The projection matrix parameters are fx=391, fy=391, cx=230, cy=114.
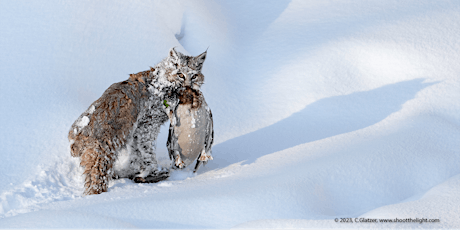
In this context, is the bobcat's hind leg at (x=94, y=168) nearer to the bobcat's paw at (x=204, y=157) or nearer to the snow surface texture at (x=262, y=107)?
the snow surface texture at (x=262, y=107)

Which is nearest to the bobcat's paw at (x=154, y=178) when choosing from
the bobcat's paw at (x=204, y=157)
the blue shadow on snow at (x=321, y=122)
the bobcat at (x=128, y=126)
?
the bobcat at (x=128, y=126)

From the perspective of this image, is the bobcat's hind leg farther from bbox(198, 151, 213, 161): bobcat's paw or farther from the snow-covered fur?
bbox(198, 151, 213, 161): bobcat's paw

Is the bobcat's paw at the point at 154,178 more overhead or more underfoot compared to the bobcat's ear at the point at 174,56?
more underfoot

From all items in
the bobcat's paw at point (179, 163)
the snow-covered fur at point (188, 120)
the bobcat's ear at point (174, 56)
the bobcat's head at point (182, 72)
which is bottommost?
the bobcat's paw at point (179, 163)

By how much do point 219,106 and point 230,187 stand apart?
137 cm

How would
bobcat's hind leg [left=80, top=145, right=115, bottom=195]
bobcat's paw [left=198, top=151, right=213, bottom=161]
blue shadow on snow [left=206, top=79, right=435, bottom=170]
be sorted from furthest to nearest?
blue shadow on snow [left=206, top=79, right=435, bottom=170] → bobcat's paw [left=198, top=151, right=213, bottom=161] → bobcat's hind leg [left=80, top=145, right=115, bottom=195]

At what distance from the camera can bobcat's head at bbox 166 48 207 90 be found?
237 cm

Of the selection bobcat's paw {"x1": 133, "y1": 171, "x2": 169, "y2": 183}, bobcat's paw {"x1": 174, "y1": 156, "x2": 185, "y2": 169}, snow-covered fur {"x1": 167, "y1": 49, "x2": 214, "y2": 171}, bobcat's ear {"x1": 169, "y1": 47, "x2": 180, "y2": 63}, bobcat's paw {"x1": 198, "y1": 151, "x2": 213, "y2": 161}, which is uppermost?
bobcat's ear {"x1": 169, "y1": 47, "x2": 180, "y2": 63}

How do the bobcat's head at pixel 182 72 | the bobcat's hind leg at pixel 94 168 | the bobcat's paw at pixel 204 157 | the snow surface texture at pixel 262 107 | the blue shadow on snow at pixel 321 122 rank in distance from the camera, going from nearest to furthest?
the snow surface texture at pixel 262 107 < the bobcat's hind leg at pixel 94 168 < the bobcat's head at pixel 182 72 < the bobcat's paw at pixel 204 157 < the blue shadow on snow at pixel 321 122

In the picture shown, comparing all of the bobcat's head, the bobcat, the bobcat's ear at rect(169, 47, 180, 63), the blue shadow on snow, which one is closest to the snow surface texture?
the blue shadow on snow

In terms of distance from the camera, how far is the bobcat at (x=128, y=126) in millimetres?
2098

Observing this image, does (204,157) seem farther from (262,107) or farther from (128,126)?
(262,107)

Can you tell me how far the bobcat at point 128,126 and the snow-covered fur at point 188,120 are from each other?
0.03m

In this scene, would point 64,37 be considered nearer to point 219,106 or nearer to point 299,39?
point 219,106
